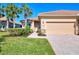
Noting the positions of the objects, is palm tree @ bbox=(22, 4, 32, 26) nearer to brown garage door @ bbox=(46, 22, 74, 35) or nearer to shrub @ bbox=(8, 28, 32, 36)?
shrub @ bbox=(8, 28, 32, 36)

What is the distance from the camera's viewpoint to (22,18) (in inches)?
627

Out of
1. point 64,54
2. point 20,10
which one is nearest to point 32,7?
point 20,10

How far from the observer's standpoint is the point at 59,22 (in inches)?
805

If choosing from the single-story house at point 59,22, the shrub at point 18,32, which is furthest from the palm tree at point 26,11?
the single-story house at point 59,22

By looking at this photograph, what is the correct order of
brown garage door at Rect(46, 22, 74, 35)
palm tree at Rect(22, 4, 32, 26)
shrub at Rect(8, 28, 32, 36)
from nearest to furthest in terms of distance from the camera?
palm tree at Rect(22, 4, 32, 26) → shrub at Rect(8, 28, 32, 36) → brown garage door at Rect(46, 22, 74, 35)

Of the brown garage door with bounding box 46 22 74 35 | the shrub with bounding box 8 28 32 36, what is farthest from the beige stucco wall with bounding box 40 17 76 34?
the shrub with bounding box 8 28 32 36

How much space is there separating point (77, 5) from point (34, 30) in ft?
12.2

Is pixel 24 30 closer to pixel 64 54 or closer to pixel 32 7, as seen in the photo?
pixel 32 7

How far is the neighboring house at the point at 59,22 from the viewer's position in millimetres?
19672

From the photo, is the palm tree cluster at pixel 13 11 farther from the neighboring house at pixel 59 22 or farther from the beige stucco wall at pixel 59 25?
the beige stucco wall at pixel 59 25

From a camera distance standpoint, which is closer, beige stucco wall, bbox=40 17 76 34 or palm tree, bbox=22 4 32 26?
palm tree, bbox=22 4 32 26

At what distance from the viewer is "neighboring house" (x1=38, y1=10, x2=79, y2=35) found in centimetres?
1967

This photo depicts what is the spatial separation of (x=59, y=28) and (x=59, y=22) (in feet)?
2.73

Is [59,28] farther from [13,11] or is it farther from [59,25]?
[13,11]
